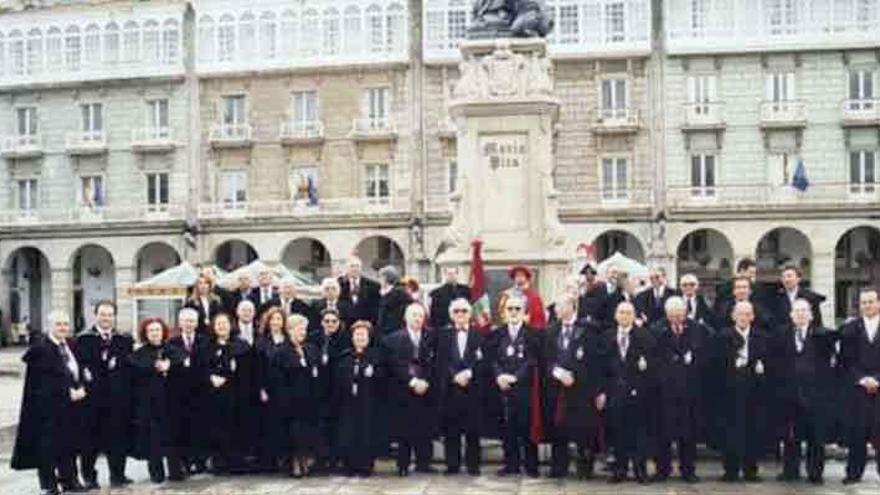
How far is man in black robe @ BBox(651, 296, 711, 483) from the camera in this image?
12867 millimetres

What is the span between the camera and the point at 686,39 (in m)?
46.2

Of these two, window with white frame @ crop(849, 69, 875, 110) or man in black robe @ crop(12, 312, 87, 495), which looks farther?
window with white frame @ crop(849, 69, 875, 110)

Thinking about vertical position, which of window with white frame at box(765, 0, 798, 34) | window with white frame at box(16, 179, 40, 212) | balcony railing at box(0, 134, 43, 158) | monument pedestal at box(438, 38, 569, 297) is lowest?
monument pedestal at box(438, 38, 569, 297)

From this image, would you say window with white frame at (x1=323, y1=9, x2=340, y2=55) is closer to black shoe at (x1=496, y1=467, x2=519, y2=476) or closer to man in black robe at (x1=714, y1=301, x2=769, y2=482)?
black shoe at (x1=496, y1=467, x2=519, y2=476)

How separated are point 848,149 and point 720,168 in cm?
477

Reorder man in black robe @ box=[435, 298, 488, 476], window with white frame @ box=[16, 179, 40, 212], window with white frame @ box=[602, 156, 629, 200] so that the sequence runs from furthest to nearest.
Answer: window with white frame @ box=[16, 179, 40, 212], window with white frame @ box=[602, 156, 629, 200], man in black robe @ box=[435, 298, 488, 476]

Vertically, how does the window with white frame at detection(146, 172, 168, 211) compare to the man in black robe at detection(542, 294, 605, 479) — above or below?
above

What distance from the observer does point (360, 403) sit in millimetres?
13516

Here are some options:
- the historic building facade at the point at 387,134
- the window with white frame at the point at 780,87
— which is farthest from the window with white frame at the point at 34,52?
the window with white frame at the point at 780,87

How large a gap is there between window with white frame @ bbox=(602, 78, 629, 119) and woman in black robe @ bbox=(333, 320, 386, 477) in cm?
3482

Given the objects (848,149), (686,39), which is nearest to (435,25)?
(686,39)

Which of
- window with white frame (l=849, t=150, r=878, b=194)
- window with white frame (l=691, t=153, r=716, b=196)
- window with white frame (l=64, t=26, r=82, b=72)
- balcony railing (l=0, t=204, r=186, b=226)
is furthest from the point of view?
window with white frame (l=64, t=26, r=82, b=72)

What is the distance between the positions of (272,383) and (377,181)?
117 feet

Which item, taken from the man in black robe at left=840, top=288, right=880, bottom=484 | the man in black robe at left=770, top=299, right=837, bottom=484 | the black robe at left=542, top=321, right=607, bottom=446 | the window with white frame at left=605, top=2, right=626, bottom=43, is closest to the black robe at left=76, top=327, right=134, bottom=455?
the black robe at left=542, top=321, right=607, bottom=446
